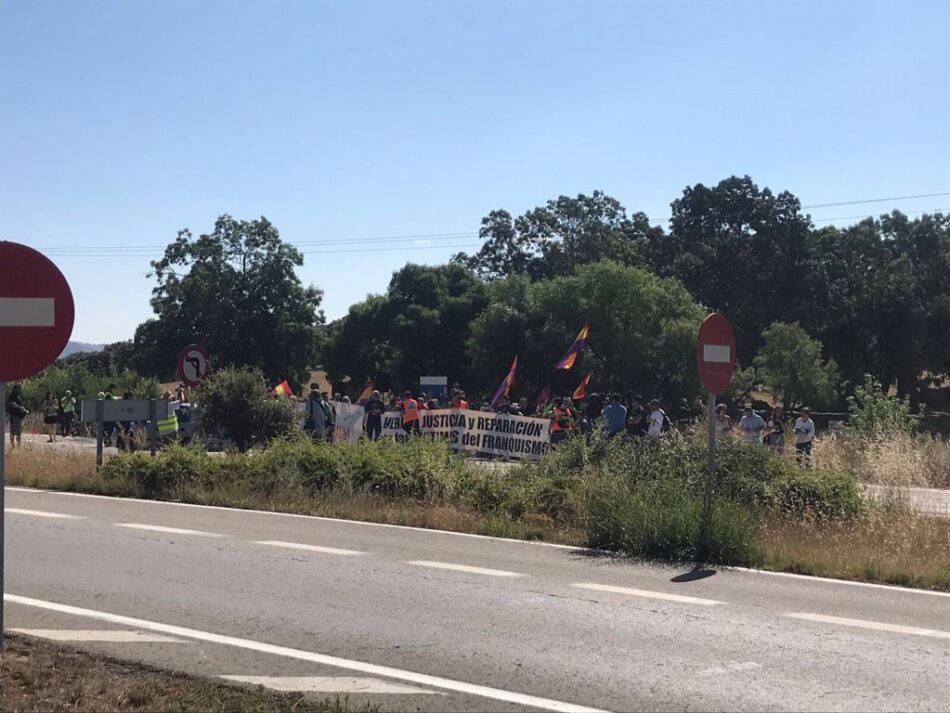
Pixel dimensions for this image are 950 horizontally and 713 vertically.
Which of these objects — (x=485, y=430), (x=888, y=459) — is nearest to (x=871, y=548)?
(x=888, y=459)

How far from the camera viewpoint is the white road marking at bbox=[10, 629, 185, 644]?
698 cm

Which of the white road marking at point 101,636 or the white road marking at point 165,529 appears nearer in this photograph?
the white road marking at point 101,636

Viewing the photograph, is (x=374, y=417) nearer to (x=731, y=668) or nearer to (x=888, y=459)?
(x=888, y=459)

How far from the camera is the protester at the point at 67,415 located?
35.4 metres

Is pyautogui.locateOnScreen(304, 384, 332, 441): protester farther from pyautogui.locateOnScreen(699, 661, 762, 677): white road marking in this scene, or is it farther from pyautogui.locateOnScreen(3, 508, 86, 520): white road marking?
pyautogui.locateOnScreen(699, 661, 762, 677): white road marking

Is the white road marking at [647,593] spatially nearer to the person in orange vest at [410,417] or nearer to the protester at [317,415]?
the protester at [317,415]

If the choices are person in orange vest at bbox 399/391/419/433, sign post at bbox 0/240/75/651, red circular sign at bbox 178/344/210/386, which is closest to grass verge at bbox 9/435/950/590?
red circular sign at bbox 178/344/210/386

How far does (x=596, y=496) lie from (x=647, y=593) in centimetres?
292

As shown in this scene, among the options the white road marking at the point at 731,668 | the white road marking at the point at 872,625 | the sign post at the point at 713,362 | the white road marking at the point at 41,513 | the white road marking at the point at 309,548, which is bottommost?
the white road marking at the point at 872,625

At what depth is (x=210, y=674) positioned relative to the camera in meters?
6.22

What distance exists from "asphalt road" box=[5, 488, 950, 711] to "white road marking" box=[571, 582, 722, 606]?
38 millimetres

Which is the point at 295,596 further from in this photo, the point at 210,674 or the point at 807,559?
the point at 807,559

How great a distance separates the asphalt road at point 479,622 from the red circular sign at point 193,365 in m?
8.05

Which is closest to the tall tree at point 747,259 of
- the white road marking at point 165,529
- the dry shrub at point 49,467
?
the dry shrub at point 49,467
